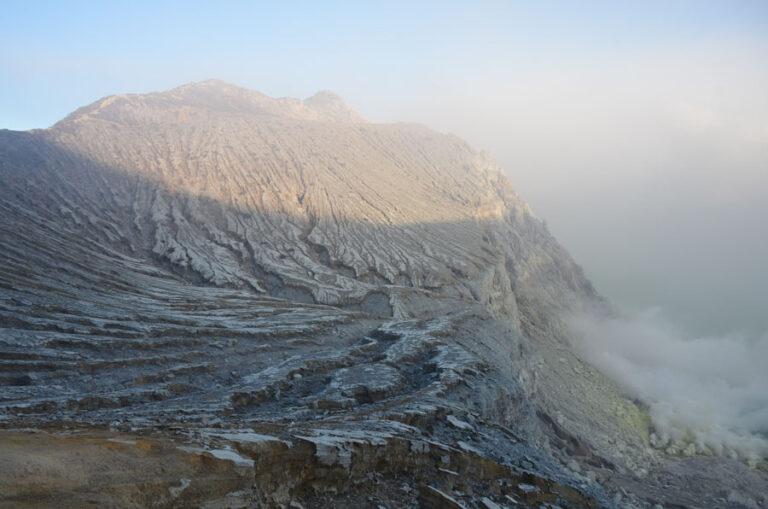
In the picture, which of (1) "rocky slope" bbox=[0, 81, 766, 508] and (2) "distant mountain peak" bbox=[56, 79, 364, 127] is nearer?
(1) "rocky slope" bbox=[0, 81, 766, 508]

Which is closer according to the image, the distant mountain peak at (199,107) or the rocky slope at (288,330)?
the rocky slope at (288,330)

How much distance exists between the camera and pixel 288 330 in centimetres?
2097

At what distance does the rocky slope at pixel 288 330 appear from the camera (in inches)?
324

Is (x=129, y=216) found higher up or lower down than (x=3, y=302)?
higher up

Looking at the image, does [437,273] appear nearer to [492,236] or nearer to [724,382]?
[492,236]

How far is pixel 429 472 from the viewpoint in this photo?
9781mm

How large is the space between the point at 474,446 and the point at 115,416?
286 inches

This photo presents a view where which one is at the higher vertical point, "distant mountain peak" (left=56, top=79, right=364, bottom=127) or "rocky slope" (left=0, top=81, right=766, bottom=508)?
"distant mountain peak" (left=56, top=79, right=364, bottom=127)

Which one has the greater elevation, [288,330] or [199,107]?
[199,107]

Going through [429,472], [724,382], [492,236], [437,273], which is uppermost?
[492,236]

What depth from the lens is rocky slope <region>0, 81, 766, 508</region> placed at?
8242mm

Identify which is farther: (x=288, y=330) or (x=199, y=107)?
(x=199, y=107)

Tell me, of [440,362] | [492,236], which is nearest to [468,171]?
[492,236]

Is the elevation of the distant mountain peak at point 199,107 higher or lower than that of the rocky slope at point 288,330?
higher
